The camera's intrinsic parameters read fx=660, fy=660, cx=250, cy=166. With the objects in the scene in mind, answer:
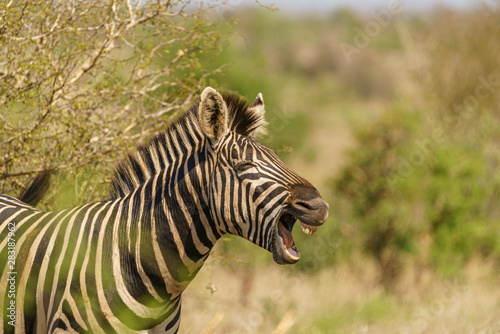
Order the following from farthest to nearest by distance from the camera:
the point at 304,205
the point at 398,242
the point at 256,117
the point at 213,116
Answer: the point at 398,242, the point at 256,117, the point at 213,116, the point at 304,205

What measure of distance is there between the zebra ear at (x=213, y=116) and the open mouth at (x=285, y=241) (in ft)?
1.89

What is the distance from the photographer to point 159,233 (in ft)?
12.0

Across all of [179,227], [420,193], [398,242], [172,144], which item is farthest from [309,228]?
[420,193]

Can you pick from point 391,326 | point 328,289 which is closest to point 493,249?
point 328,289

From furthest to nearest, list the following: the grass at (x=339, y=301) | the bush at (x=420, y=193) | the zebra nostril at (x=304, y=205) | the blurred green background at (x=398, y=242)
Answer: the bush at (x=420, y=193) → the blurred green background at (x=398, y=242) → the grass at (x=339, y=301) → the zebra nostril at (x=304, y=205)

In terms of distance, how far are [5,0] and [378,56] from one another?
4972 cm

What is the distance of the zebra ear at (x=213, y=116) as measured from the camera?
11.6ft

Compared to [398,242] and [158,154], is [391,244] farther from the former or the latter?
[158,154]

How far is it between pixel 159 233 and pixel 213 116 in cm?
71

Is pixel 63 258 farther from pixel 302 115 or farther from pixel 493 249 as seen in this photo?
pixel 302 115

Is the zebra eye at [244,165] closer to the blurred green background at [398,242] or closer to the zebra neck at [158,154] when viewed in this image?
the zebra neck at [158,154]

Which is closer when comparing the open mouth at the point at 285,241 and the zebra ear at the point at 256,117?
the open mouth at the point at 285,241

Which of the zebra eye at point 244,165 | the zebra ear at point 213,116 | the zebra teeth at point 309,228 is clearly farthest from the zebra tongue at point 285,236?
the zebra ear at point 213,116

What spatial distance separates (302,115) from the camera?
24578 mm
